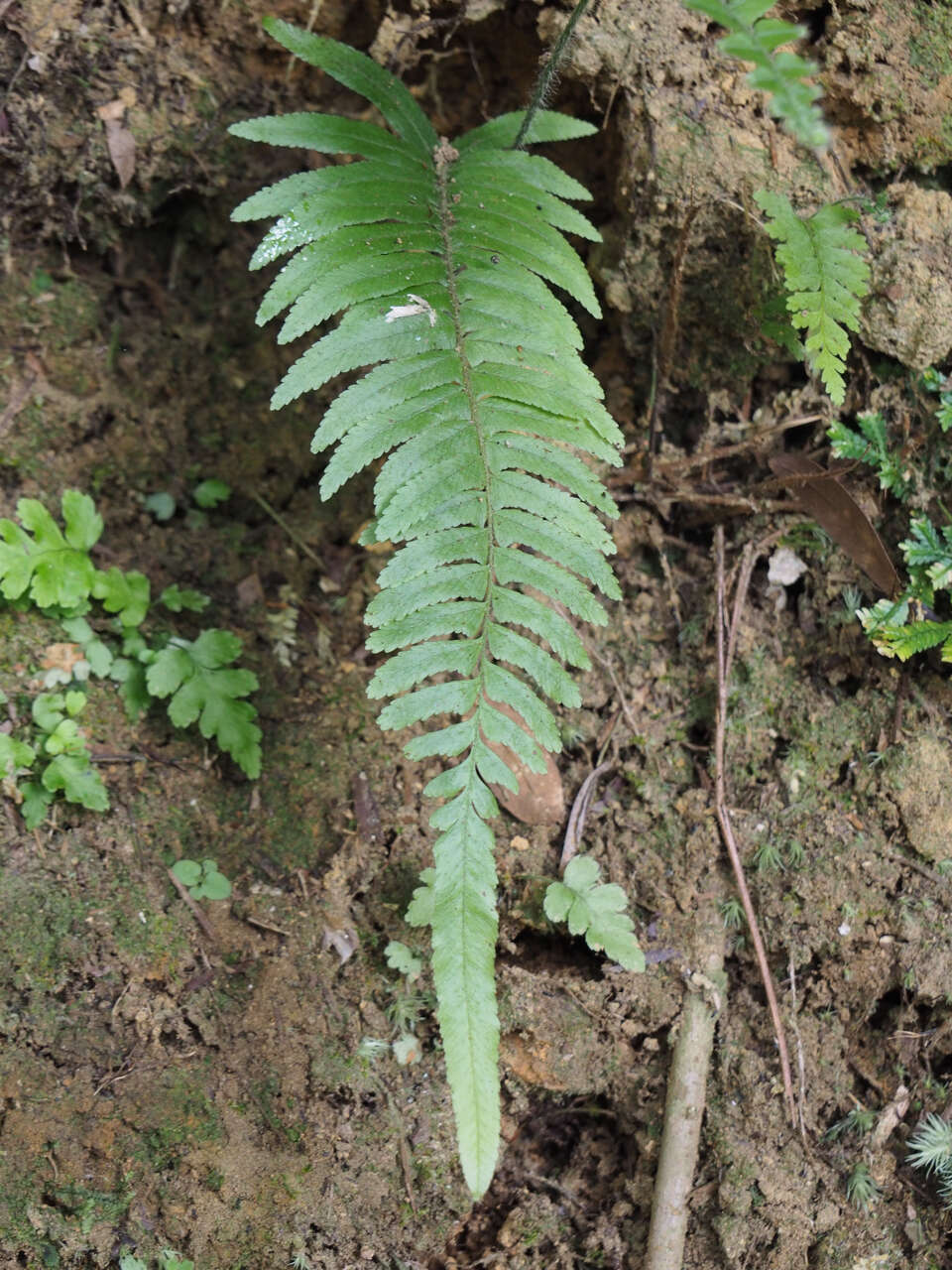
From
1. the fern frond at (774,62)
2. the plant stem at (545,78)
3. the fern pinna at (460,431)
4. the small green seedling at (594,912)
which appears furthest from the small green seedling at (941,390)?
the small green seedling at (594,912)

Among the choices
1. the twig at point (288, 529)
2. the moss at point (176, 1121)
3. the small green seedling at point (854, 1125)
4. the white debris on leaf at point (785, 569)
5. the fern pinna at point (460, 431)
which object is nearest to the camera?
the fern pinna at point (460, 431)

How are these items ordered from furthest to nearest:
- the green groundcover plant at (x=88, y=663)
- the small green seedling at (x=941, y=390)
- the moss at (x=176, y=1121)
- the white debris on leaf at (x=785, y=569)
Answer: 1. the white debris on leaf at (x=785, y=569)
2. the small green seedling at (x=941, y=390)
3. the green groundcover plant at (x=88, y=663)
4. the moss at (x=176, y=1121)

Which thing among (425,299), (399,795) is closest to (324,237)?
(425,299)

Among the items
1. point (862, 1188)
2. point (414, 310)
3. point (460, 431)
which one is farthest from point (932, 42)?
point (862, 1188)

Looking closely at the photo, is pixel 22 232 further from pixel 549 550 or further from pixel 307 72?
pixel 549 550

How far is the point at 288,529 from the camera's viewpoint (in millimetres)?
3098

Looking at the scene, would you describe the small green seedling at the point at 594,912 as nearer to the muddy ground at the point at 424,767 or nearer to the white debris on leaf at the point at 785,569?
the muddy ground at the point at 424,767

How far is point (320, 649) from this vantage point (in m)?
2.90

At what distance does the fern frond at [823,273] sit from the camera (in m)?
2.36

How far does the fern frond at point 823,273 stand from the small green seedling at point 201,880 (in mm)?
1995

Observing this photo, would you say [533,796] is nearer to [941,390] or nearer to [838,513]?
[838,513]

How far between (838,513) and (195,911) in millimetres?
2064

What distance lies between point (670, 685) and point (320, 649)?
106 centimetres

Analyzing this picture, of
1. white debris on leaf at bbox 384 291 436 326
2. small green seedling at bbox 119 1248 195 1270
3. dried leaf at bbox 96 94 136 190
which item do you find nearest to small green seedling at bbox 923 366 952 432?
white debris on leaf at bbox 384 291 436 326
